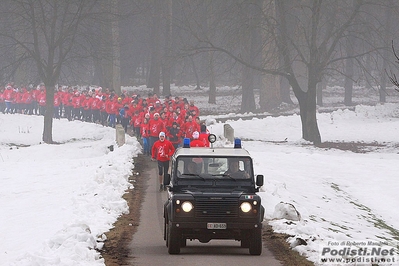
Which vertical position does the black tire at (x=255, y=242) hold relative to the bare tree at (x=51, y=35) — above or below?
below

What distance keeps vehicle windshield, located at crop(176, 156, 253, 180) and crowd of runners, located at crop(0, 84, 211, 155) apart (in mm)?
11312

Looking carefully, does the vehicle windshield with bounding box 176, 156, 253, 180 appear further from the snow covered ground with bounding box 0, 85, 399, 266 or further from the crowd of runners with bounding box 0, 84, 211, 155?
the crowd of runners with bounding box 0, 84, 211, 155

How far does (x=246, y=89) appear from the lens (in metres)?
54.3

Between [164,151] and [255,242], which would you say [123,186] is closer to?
[164,151]

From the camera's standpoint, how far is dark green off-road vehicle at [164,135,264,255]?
12.7 metres

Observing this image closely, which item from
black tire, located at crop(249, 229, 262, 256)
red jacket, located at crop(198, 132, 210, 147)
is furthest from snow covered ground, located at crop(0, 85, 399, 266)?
red jacket, located at crop(198, 132, 210, 147)

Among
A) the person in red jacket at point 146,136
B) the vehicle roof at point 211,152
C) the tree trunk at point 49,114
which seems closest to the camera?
the vehicle roof at point 211,152

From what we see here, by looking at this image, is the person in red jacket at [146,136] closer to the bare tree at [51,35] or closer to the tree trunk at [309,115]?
the bare tree at [51,35]

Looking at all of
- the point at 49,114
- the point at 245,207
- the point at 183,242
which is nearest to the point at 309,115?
the point at 49,114

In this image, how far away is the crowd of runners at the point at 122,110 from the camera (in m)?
28.9

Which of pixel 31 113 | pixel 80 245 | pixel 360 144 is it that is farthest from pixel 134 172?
pixel 31 113

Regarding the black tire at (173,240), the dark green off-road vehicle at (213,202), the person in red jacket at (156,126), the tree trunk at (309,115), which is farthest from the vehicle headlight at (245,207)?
the tree trunk at (309,115)

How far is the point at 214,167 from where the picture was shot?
13609mm

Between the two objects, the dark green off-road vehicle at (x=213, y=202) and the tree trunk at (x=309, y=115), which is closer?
the dark green off-road vehicle at (x=213, y=202)
